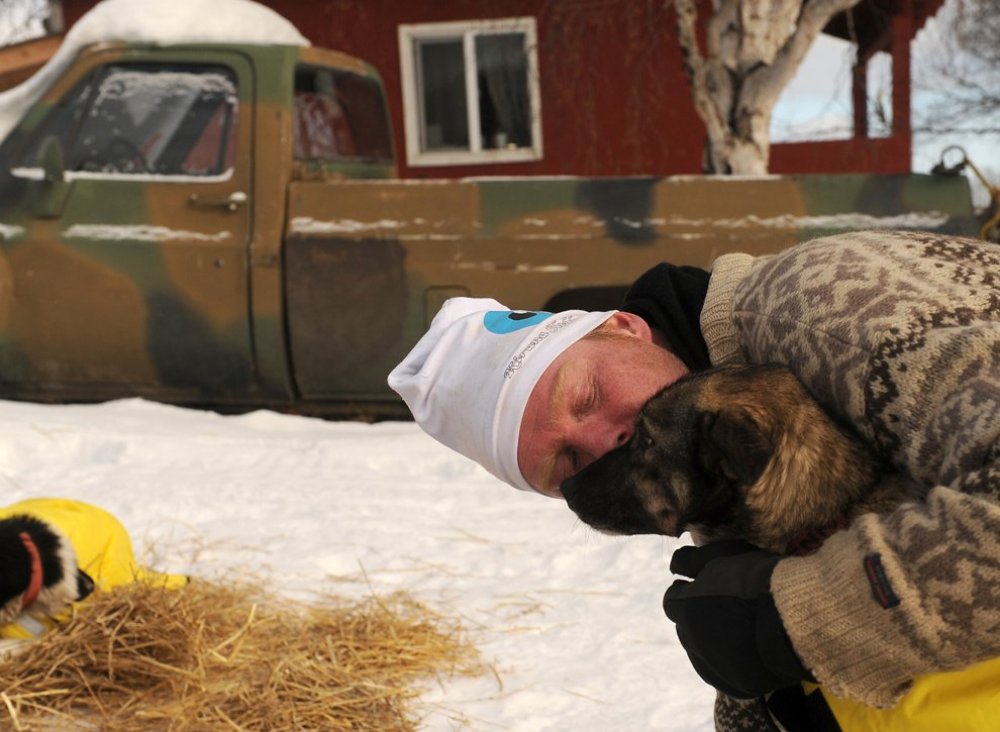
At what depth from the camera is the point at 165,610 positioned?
3676 mm

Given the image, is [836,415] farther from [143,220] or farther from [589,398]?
[143,220]

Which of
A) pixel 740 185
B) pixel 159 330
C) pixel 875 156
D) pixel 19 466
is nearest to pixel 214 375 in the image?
pixel 159 330

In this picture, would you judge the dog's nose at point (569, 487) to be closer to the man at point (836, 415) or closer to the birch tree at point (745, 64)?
the man at point (836, 415)

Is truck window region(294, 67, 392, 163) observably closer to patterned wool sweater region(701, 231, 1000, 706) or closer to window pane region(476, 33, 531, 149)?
patterned wool sweater region(701, 231, 1000, 706)

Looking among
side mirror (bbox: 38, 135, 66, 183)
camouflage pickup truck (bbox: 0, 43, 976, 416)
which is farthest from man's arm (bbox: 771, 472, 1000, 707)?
side mirror (bbox: 38, 135, 66, 183)

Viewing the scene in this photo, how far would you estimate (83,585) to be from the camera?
3.84 meters

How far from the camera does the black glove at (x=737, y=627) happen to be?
1.90 m

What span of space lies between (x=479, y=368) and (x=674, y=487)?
0.59m

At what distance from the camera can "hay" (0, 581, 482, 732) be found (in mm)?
3223

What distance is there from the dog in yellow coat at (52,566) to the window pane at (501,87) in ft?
28.6

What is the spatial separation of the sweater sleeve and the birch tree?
6.14 metres

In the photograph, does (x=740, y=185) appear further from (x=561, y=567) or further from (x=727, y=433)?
(x=727, y=433)

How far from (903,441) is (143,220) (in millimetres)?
5075

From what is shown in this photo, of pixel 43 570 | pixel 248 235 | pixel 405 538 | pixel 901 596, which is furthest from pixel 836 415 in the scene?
pixel 248 235
